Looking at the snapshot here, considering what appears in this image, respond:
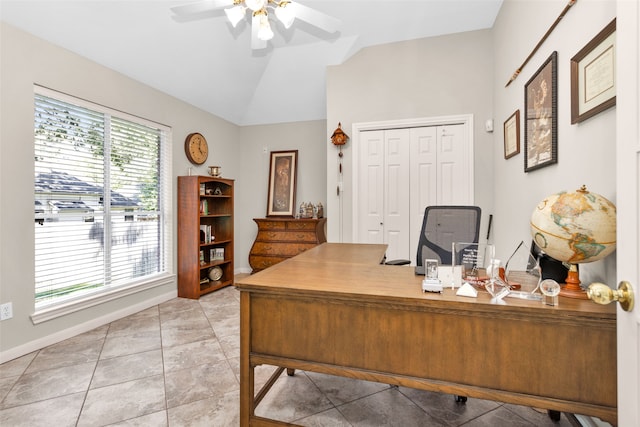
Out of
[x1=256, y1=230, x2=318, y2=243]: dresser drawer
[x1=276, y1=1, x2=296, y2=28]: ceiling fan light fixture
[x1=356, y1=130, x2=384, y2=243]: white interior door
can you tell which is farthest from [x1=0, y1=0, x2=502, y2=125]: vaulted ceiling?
[x1=256, y1=230, x2=318, y2=243]: dresser drawer

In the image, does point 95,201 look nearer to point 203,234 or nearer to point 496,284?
point 203,234

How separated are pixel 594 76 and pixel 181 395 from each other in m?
2.78

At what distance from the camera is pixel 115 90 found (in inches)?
123

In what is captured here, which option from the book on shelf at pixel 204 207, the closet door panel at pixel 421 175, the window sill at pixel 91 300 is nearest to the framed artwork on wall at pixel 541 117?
the closet door panel at pixel 421 175

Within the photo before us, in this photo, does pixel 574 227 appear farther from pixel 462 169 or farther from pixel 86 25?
pixel 86 25

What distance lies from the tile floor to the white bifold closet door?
79.9 inches

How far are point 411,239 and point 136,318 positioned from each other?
3127 mm

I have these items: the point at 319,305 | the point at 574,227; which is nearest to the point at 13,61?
the point at 319,305

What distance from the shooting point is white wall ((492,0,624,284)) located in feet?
4.48

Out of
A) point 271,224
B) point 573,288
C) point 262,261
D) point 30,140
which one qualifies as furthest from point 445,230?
point 30,140

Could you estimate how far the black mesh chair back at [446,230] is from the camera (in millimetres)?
2221

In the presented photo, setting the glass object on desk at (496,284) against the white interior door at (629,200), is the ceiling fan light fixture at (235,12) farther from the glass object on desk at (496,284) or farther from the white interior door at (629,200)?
the glass object on desk at (496,284)

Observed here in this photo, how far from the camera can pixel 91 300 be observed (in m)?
2.89

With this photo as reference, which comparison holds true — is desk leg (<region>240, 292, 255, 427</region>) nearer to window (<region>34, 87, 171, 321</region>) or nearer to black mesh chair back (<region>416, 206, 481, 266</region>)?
black mesh chair back (<region>416, 206, 481, 266</region>)
